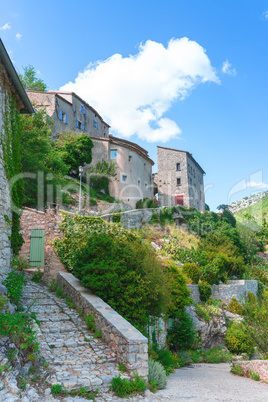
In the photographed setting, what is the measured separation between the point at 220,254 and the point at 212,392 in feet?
55.2

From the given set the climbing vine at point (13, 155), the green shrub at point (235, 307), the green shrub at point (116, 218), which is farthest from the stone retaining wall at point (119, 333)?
the green shrub at point (116, 218)

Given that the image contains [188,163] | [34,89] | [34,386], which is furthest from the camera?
[188,163]

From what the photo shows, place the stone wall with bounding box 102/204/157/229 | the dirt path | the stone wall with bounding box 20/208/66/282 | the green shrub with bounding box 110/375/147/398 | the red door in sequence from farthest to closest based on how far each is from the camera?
1. the red door
2. the stone wall with bounding box 102/204/157/229
3. the stone wall with bounding box 20/208/66/282
4. the dirt path
5. the green shrub with bounding box 110/375/147/398

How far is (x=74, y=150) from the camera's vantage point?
31312 millimetres

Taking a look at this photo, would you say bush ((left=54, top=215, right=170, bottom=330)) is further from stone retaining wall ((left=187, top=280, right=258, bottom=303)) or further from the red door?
the red door

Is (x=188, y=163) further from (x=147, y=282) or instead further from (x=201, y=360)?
(x=147, y=282)

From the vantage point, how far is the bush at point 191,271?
18684mm

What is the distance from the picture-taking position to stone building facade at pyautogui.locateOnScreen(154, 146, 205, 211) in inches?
1544

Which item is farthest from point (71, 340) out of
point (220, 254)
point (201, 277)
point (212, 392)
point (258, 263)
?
point (258, 263)

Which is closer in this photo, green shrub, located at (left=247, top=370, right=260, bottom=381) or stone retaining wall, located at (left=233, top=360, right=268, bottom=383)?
stone retaining wall, located at (left=233, top=360, right=268, bottom=383)

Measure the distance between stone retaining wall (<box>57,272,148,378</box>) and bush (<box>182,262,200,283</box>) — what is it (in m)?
10.4

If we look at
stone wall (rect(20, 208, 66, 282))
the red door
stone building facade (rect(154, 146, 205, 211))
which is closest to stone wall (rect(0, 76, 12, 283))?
stone wall (rect(20, 208, 66, 282))

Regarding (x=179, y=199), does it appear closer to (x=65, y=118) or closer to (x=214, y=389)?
(x=65, y=118)

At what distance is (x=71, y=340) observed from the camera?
24.1ft
